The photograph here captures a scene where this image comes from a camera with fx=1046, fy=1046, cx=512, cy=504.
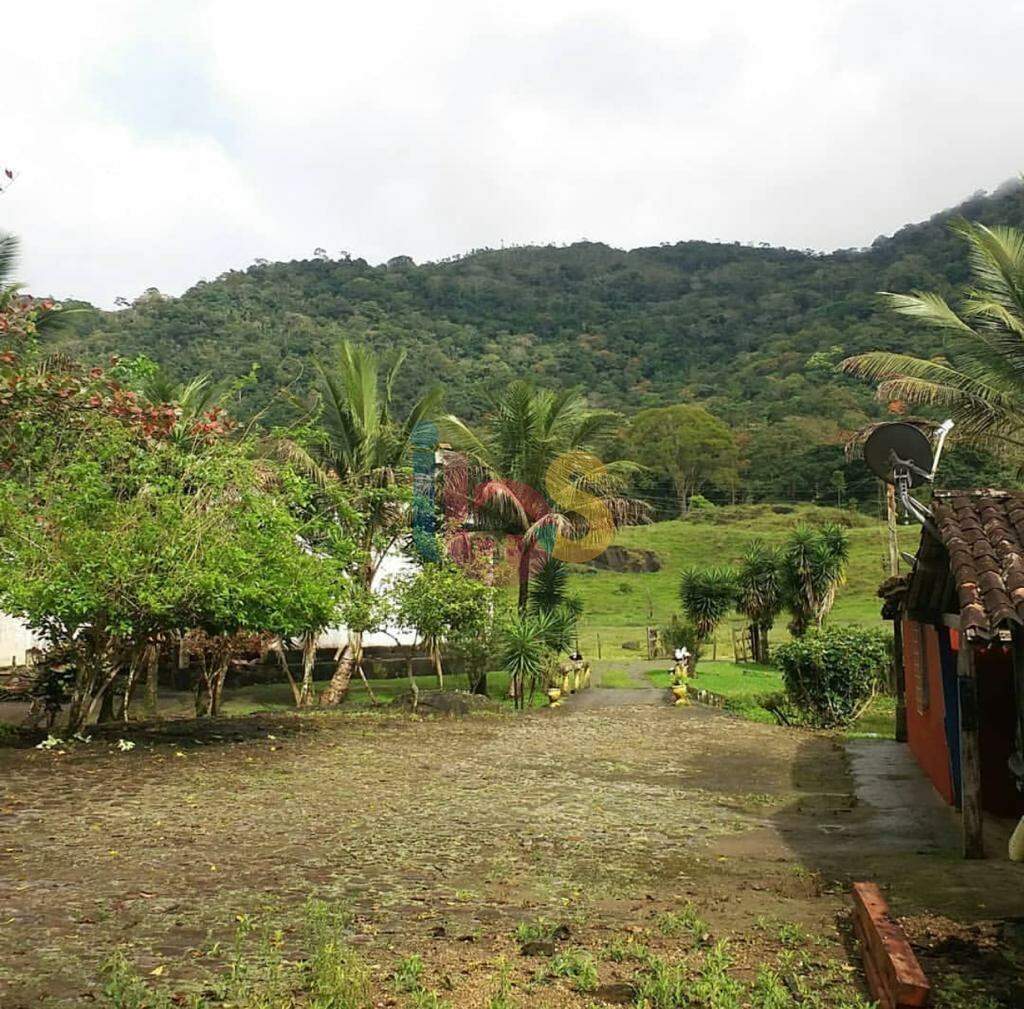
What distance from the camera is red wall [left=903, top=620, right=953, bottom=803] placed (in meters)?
10.5

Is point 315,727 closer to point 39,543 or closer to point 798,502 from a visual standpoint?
point 39,543

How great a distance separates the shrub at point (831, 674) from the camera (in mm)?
17578

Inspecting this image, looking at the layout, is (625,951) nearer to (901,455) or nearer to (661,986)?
(661,986)

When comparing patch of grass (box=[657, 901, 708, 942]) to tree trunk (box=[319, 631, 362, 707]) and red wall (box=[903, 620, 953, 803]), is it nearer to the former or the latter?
red wall (box=[903, 620, 953, 803])

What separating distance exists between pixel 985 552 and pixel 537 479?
1602 centimetres

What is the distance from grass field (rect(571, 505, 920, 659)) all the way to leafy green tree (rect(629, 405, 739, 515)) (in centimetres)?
277

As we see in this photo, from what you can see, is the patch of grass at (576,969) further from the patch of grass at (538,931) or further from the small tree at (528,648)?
the small tree at (528,648)

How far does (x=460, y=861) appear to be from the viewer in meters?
7.41

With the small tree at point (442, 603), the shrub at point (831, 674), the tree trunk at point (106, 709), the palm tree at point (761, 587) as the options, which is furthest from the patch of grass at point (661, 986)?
the palm tree at point (761, 587)

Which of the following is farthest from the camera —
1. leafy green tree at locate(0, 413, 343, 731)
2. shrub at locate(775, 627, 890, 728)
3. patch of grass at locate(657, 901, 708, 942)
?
shrub at locate(775, 627, 890, 728)

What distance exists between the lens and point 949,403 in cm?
1738

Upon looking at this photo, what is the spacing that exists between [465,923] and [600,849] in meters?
2.23

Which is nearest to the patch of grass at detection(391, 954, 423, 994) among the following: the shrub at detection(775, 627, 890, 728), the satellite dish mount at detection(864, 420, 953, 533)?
the satellite dish mount at detection(864, 420, 953, 533)

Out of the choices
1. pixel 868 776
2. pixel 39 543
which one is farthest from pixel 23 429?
pixel 868 776
